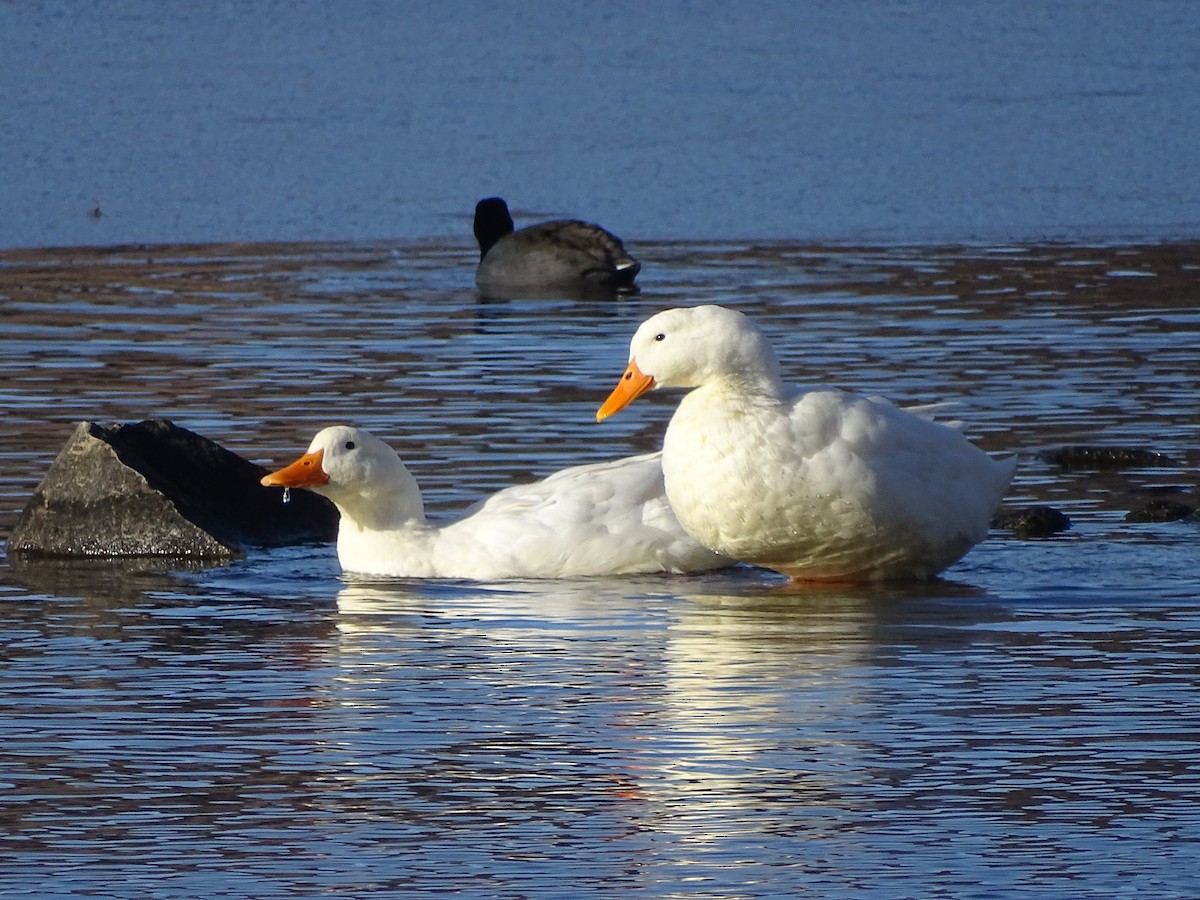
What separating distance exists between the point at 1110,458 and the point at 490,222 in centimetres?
1080

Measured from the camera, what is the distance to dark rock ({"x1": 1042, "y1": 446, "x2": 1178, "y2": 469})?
407 inches

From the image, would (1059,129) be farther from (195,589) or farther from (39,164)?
(195,589)

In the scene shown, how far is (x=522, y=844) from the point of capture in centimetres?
513

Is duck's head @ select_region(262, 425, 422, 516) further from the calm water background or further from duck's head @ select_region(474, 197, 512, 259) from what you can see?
duck's head @ select_region(474, 197, 512, 259)

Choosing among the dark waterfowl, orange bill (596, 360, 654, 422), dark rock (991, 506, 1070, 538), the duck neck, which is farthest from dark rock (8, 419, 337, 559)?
the dark waterfowl

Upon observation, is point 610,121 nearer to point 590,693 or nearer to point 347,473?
point 347,473

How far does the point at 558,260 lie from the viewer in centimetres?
1897

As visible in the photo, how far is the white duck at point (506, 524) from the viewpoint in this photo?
8.73m

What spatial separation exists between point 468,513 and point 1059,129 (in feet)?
52.1

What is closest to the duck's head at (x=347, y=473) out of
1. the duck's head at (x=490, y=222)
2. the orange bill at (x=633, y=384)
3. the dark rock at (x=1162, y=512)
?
the orange bill at (x=633, y=384)

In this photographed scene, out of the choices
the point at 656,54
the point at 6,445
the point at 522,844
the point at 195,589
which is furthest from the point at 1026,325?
the point at 656,54

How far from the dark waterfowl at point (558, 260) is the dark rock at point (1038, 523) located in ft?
29.3

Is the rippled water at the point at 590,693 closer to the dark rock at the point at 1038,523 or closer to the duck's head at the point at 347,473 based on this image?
the dark rock at the point at 1038,523

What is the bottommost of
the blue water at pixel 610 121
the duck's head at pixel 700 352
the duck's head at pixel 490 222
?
the duck's head at pixel 700 352
